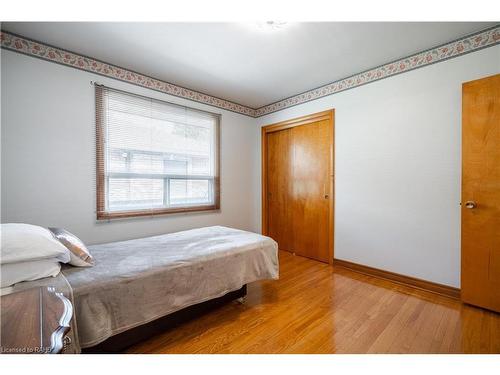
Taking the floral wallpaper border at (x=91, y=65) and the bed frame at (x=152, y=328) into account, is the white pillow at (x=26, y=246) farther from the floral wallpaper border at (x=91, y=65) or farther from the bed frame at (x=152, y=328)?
the floral wallpaper border at (x=91, y=65)

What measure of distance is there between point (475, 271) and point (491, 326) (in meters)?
0.43

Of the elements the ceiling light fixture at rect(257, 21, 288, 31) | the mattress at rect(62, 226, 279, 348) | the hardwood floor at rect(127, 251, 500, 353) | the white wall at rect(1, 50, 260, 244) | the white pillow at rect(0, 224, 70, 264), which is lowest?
the hardwood floor at rect(127, 251, 500, 353)

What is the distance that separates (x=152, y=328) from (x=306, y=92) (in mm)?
3395

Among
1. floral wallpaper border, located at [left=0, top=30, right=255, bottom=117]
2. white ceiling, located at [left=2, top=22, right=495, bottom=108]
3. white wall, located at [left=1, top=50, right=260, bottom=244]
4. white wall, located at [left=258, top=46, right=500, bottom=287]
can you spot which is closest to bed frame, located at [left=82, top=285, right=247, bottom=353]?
white wall, located at [left=1, top=50, right=260, bottom=244]

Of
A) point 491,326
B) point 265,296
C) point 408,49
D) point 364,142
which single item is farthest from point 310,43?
point 491,326

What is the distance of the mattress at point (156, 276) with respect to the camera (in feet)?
4.07

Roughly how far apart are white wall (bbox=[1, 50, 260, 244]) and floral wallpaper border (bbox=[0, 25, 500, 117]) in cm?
8

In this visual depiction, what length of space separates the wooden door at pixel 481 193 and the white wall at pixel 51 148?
11.3ft

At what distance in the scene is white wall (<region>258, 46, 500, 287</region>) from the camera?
7.02ft

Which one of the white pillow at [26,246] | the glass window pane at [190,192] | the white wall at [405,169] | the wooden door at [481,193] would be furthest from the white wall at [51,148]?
the wooden door at [481,193]

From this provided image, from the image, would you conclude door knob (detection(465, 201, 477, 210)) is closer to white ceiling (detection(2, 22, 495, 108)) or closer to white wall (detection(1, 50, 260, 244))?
white ceiling (detection(2, 22, 495, 108))

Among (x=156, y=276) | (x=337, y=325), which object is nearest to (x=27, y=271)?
(x=156, y=276)

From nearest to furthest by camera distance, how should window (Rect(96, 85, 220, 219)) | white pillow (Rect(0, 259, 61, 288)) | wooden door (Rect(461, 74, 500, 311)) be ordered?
white pillow (Rect(0, 259, 61, 288)) < wooden door (Rect(461, 74, 500, 311)) < window (Rect(96, 85, 220, 219))
